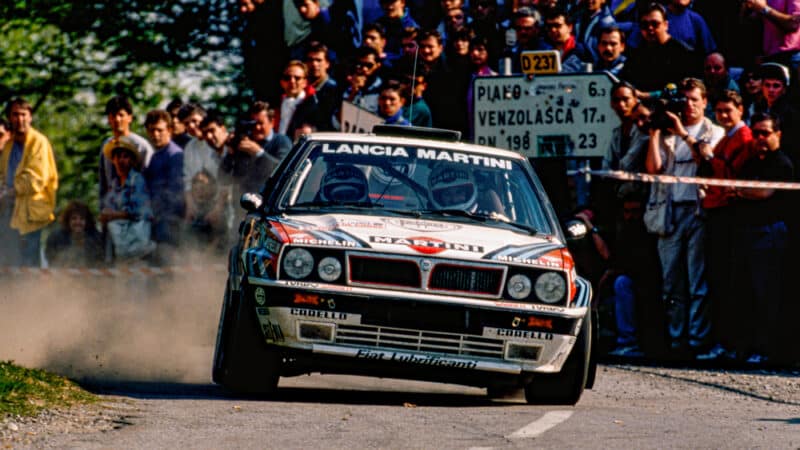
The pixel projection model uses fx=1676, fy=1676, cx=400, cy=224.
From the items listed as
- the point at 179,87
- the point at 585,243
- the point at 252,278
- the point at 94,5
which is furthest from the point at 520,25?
the point at 179,87

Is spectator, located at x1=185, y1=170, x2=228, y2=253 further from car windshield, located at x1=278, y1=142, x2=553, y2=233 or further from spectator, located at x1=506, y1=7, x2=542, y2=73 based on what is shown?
car windshield, located at x1=278, y1=142, x2=553, y2=233

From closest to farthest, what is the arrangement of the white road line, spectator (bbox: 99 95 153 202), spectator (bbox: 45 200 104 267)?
the white road line → spectator (bbox: 99 95 153 202) → spectator (bbox: 45 200 104 267)

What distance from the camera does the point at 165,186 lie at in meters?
18.7

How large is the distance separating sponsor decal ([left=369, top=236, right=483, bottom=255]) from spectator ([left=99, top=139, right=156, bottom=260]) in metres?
9.01

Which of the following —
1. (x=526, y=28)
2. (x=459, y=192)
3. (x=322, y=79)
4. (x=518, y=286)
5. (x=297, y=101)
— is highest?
(x=526, y=28)

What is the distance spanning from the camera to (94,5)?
29234 mm

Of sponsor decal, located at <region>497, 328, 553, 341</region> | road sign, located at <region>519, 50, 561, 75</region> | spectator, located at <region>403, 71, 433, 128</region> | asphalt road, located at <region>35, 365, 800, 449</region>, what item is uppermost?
road sign, located at <region>519, 50, 561, 75</region>

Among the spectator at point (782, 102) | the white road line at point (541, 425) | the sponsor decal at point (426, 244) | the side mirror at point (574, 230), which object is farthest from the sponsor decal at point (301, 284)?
the spectator at point (782, 102)

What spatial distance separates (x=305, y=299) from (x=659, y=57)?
23.5 feet

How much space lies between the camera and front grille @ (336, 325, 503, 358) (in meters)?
9.84

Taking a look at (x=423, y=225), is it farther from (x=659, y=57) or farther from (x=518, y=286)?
(x=659, y=57)

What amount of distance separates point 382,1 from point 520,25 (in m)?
2.32

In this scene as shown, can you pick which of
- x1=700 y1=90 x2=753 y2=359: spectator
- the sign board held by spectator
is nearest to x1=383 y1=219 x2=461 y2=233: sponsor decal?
x1=700 y1=90 x2=753 y2=359: spectator

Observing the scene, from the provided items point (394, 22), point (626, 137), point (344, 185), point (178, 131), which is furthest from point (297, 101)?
Answer: point (344, 185)
